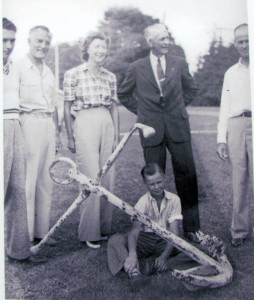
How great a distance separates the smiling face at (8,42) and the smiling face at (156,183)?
100 cm

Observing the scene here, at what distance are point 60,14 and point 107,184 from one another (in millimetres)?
975

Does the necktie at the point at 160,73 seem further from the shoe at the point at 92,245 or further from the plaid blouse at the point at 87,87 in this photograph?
the shoe at the point at 92,245

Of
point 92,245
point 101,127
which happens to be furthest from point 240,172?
point 92,245

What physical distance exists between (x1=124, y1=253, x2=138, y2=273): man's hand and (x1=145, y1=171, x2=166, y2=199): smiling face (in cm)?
33

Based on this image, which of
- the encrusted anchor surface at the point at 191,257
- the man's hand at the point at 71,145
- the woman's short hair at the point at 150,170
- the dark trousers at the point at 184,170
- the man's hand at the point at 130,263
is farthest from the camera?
the man's hand at the point at 71,145

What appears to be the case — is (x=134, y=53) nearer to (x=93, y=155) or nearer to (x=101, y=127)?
(x=101, y=127)

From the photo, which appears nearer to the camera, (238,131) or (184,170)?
(238,131)

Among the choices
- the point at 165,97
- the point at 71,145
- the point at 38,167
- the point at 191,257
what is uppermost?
the point at 165,97

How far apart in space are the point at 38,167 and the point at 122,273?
2.46ft

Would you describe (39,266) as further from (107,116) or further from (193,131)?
(193,131)

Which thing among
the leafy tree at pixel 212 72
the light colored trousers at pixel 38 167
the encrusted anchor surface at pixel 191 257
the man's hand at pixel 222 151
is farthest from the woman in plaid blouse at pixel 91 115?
the man's hand at pixel 222 151

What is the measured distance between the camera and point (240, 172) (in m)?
2.13

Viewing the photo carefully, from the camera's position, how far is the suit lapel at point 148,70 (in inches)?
86.6

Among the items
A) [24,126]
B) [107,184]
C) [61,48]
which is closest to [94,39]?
[61,48]
